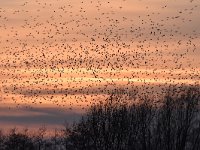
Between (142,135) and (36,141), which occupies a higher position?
(142,135)

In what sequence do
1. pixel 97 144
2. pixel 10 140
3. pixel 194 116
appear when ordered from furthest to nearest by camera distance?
pixel 10 140
pixel 97 144
pixel 194 116

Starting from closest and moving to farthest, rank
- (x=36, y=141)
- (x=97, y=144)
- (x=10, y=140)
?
1. (x=97, y=144)
2. (x=10, y=140)
3. (x=36, y=141)

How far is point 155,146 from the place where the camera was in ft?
358

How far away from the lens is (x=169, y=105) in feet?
346

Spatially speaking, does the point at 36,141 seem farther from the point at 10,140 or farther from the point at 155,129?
the point at 155,129

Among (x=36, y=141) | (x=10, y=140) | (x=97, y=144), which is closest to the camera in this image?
(x=97, y=144)

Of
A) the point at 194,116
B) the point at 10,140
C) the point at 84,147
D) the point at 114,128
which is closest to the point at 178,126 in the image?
the point at 194,116

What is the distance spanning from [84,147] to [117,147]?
9815 mm

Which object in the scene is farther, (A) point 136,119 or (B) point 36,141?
(B) point 36,141

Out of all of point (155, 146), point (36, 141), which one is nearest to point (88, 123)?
point (155, 146)

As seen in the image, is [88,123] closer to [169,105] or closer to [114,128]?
[114,128]

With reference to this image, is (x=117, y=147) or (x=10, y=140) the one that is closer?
(x=117, y=147)

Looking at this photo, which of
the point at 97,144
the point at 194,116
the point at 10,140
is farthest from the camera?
the point at 10,140

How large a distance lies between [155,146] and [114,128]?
6307 mm
